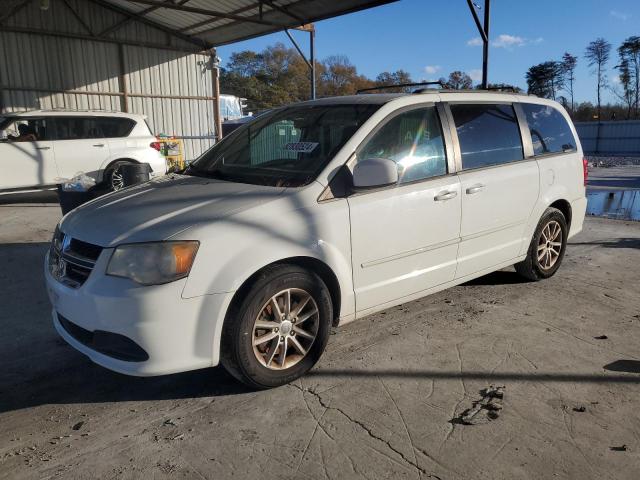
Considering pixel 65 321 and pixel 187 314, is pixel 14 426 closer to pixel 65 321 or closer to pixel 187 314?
pixel 65 321

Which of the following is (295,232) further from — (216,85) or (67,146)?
(216,85)

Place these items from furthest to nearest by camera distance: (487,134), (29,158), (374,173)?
1. (29,158)
2. (487,134)
3. (374,173)

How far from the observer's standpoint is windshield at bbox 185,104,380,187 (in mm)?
3525

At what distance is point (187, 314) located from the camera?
9.10ft

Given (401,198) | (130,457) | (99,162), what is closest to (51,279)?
(130,457)

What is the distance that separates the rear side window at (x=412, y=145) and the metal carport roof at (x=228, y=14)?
→ 860cm

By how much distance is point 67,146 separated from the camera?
1073 centimetres

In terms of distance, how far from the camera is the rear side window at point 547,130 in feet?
16.2

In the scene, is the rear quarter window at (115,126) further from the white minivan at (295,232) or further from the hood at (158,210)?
the hood at (158,210)

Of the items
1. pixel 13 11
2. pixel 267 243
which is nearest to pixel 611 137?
pixel 13 11

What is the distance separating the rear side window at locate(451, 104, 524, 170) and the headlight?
7.83 ft

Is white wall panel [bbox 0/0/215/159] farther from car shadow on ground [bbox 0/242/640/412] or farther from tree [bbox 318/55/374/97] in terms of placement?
tree [bbox 318/55/374/97]

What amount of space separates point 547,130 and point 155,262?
406 centimetres

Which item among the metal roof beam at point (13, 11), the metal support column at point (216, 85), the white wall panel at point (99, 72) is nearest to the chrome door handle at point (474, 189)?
the metal roof beam at point (13, 11)
